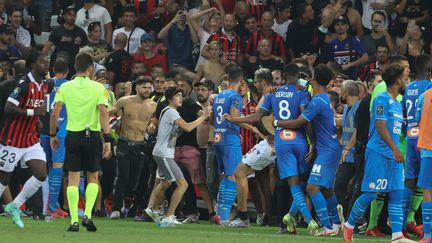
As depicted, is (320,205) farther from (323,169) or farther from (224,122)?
(224,122)

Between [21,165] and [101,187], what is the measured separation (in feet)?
4.84

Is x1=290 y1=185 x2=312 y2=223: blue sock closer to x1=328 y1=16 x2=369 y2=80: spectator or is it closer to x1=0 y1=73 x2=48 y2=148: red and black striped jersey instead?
x1=0 y1=73 x2=48 y2=148: red and black striped jersey

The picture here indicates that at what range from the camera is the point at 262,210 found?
21.7 meters

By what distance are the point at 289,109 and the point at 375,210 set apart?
1.83m

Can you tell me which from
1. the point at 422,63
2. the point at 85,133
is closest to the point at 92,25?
the point at 85,133

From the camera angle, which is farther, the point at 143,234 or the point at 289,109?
the point at 289,109

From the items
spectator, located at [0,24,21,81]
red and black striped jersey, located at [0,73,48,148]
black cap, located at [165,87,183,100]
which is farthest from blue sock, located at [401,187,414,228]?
spectator, located at [0,24,21,81]

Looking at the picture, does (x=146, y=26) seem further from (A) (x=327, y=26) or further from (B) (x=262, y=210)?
(B) (x=262, y=210)

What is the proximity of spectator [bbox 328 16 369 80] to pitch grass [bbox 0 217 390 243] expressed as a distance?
15.7 ft

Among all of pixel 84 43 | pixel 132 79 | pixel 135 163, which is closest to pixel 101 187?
pixel 135 163

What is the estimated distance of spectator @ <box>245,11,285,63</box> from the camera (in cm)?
2539

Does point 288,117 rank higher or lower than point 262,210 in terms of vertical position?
higher

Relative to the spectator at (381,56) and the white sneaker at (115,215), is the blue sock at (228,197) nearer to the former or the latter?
the white sneaker at (115,215)

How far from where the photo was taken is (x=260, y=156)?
20672 millimetres
